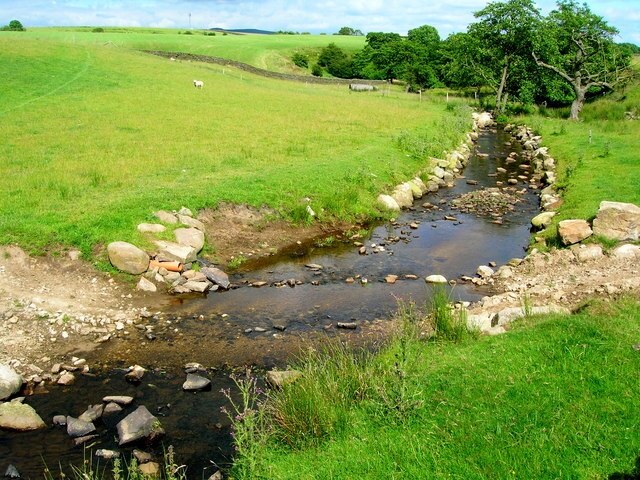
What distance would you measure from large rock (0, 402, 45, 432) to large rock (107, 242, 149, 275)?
5.77 meters

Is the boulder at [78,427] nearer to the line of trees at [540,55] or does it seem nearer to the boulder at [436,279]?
the boulder at [436,279]

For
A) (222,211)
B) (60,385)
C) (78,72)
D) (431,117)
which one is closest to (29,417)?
(60,385)

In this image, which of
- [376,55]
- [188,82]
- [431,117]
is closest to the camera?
[431,117]

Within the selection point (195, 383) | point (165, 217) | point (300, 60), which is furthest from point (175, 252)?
point (300, 60)

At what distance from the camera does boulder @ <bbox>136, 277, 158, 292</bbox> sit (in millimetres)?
14312

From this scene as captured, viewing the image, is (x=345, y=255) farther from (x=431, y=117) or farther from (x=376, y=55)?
(x=376, y=55)

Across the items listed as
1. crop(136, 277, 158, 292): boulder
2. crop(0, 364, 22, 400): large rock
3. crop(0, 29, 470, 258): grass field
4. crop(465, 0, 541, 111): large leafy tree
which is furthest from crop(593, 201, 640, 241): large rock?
crop(465, 0, 541, 111): large leafy tree

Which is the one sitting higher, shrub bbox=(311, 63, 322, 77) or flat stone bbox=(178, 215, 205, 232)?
shrub bbox=(311, 63, 322, 77)

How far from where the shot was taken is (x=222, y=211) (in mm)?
18641

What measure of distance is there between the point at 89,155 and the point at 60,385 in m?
17.1

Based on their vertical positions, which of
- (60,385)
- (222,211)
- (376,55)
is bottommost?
(60,385)

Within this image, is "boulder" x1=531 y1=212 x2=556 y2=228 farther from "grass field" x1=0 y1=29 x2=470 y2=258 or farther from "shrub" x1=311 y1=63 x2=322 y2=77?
"shrub" x1=311 y1=63 x2=322 y2=77

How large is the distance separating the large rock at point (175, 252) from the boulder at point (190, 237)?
319 mm

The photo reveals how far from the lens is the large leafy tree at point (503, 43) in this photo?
167 feet
